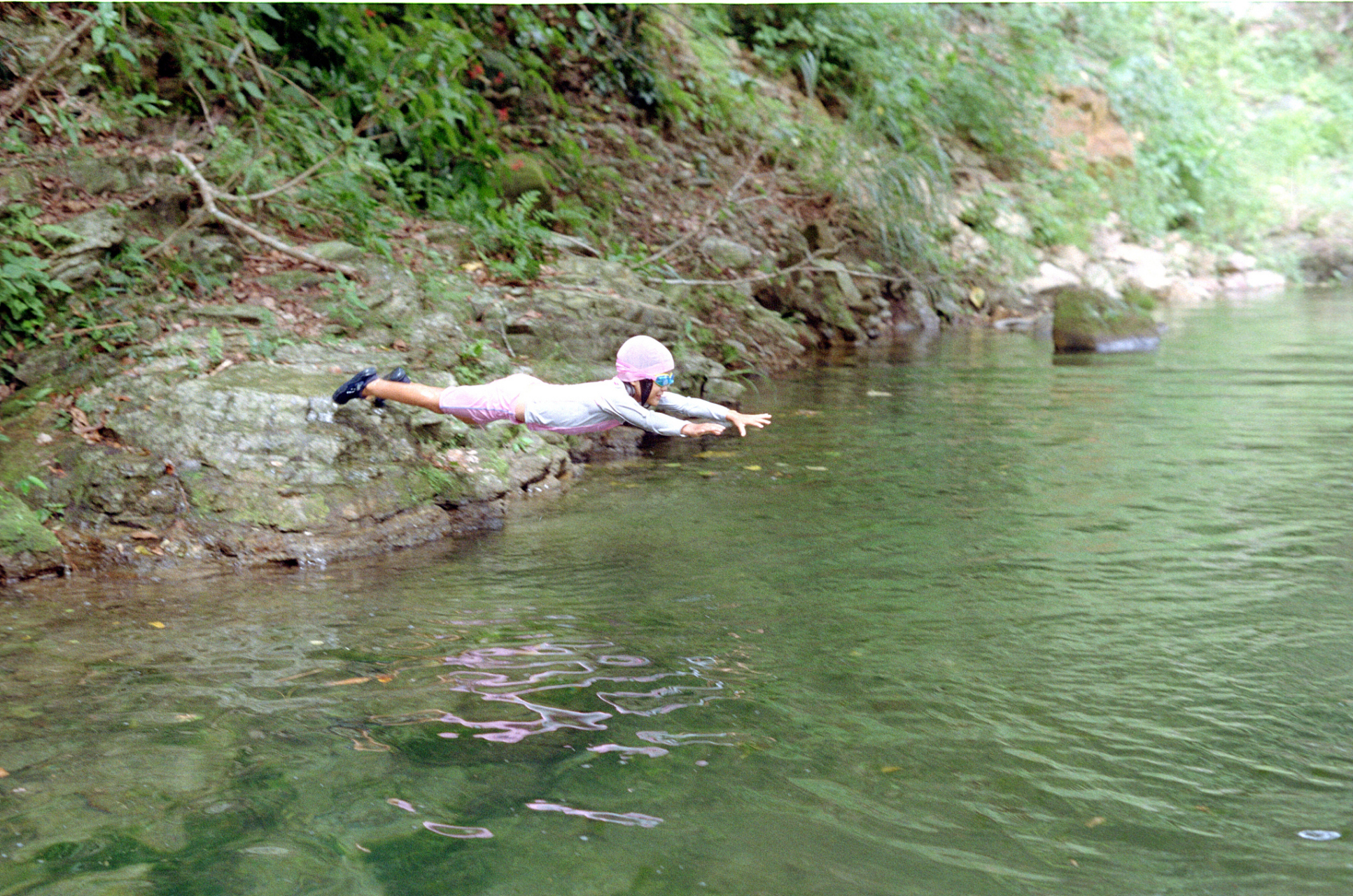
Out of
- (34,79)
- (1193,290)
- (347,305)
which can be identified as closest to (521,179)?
(347,305)

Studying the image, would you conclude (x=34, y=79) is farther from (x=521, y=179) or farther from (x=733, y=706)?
(x=733, y=706)

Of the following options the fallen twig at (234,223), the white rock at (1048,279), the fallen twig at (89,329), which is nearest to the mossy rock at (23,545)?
the fallen twig at (89,329)

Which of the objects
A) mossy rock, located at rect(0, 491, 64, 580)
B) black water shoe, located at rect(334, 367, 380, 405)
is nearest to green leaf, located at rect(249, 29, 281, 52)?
black water shoe, located at rect(334, 367, 380, 405)

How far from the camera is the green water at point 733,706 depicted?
3395mm

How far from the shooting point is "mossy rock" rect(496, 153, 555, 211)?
11805 millimetres

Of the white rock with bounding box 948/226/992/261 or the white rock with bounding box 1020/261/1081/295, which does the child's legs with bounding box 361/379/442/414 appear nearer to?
the white rock with bounding box 948/226/992/261

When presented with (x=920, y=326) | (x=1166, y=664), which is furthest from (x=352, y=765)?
(x=920, y=326)

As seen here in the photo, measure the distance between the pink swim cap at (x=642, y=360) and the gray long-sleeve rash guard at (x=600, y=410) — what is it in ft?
0.42

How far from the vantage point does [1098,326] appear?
52.7ft

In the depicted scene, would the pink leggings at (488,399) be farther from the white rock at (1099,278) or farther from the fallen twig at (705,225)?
the white rock at (1099,278)

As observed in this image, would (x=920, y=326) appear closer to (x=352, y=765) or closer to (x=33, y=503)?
(x=33, y=503)

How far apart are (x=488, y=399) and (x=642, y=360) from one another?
1086 millimetres

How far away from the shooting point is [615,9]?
48.9ft

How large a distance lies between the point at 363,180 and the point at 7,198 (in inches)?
125
